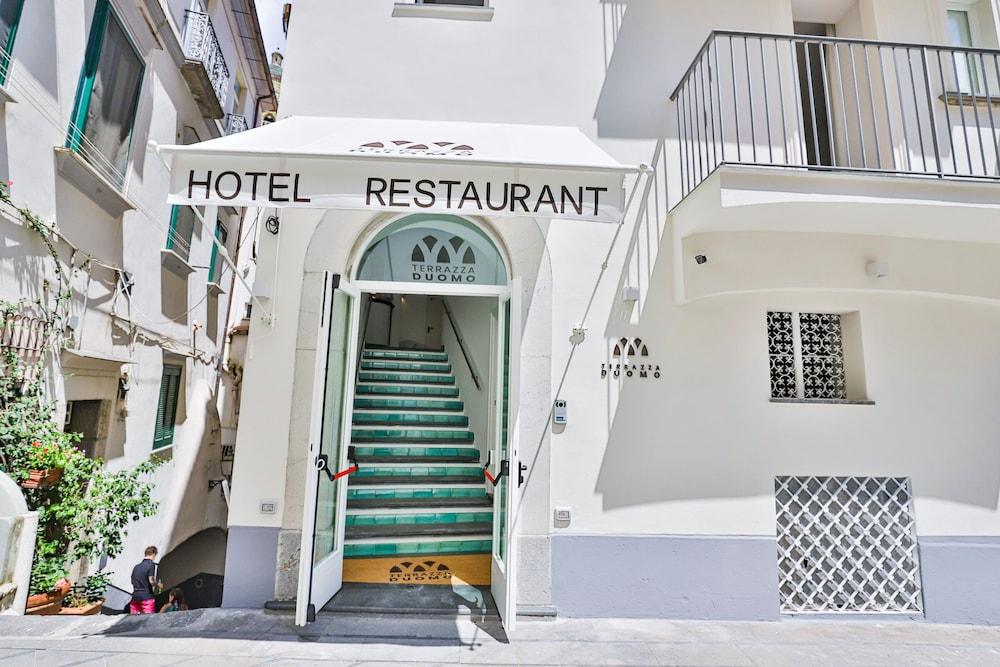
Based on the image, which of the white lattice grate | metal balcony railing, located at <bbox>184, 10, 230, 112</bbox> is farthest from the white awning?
metal balcony railing, located at <bbox>184, 10, 230, 112</bbox>

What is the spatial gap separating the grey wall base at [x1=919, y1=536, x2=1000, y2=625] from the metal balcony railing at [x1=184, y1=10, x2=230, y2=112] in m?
13.4

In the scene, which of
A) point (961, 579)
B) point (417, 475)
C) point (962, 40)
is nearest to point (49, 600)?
point (417, 475)

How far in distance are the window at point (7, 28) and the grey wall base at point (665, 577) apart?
23.7 ft

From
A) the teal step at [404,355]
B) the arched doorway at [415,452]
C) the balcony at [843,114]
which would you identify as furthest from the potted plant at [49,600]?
the balcony at [843,114]

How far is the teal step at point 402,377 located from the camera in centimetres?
912

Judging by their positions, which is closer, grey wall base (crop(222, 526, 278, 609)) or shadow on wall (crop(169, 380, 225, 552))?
grey wall base (crop(222, 526, 278, 609))

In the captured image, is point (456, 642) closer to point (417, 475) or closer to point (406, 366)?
point (417, 475)

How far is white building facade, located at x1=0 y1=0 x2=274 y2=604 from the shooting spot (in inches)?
200

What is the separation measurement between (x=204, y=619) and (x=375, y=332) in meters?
8.76

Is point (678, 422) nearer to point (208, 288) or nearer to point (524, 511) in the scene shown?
point (524, 511)

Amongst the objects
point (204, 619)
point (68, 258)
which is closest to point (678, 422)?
point (204, 619)

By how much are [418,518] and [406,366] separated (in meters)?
4.26

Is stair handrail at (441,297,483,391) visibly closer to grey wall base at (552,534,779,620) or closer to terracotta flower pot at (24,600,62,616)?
grey wall base at (552,534,779,620)

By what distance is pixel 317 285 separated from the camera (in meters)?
4.98
